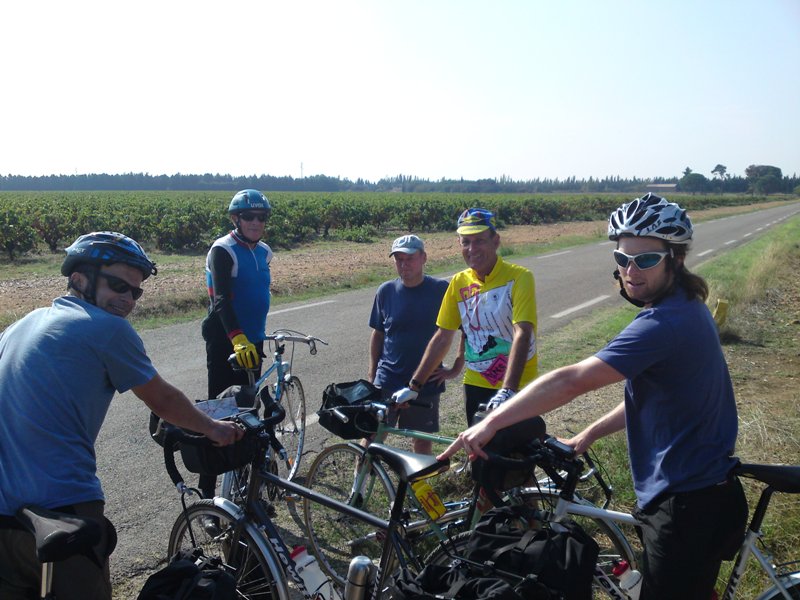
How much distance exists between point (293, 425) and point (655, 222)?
400 cm

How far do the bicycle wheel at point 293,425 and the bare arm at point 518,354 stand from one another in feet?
6.95

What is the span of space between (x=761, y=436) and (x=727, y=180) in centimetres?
14797

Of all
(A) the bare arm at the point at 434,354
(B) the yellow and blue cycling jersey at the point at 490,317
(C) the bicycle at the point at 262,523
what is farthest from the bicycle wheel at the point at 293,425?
(C) the bicycle at the point at 262,523

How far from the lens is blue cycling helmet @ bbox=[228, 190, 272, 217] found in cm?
473

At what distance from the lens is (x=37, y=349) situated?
243 cm

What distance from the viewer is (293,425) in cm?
572

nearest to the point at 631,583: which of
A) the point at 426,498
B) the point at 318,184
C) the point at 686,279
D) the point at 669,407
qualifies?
the point at 669,407

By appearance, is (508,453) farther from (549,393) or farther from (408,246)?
(408,246)

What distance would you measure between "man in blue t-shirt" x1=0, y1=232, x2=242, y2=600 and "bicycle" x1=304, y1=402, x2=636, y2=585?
1364 millimetres

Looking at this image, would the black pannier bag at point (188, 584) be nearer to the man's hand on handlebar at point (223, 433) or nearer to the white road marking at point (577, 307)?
the man's hand on handlebar at point (223, 433)

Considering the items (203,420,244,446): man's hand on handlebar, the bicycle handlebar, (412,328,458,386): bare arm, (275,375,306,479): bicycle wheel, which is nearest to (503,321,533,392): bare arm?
(412,328,458,386): bare arm

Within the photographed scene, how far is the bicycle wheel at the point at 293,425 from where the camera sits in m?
5.43

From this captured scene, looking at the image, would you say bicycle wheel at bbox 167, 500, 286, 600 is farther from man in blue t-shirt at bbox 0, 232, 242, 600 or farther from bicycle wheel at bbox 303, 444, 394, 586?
bicycle wheel at bbox 303, 444, 394, 586

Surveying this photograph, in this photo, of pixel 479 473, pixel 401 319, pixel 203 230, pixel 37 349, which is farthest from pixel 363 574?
pixel 203 230
